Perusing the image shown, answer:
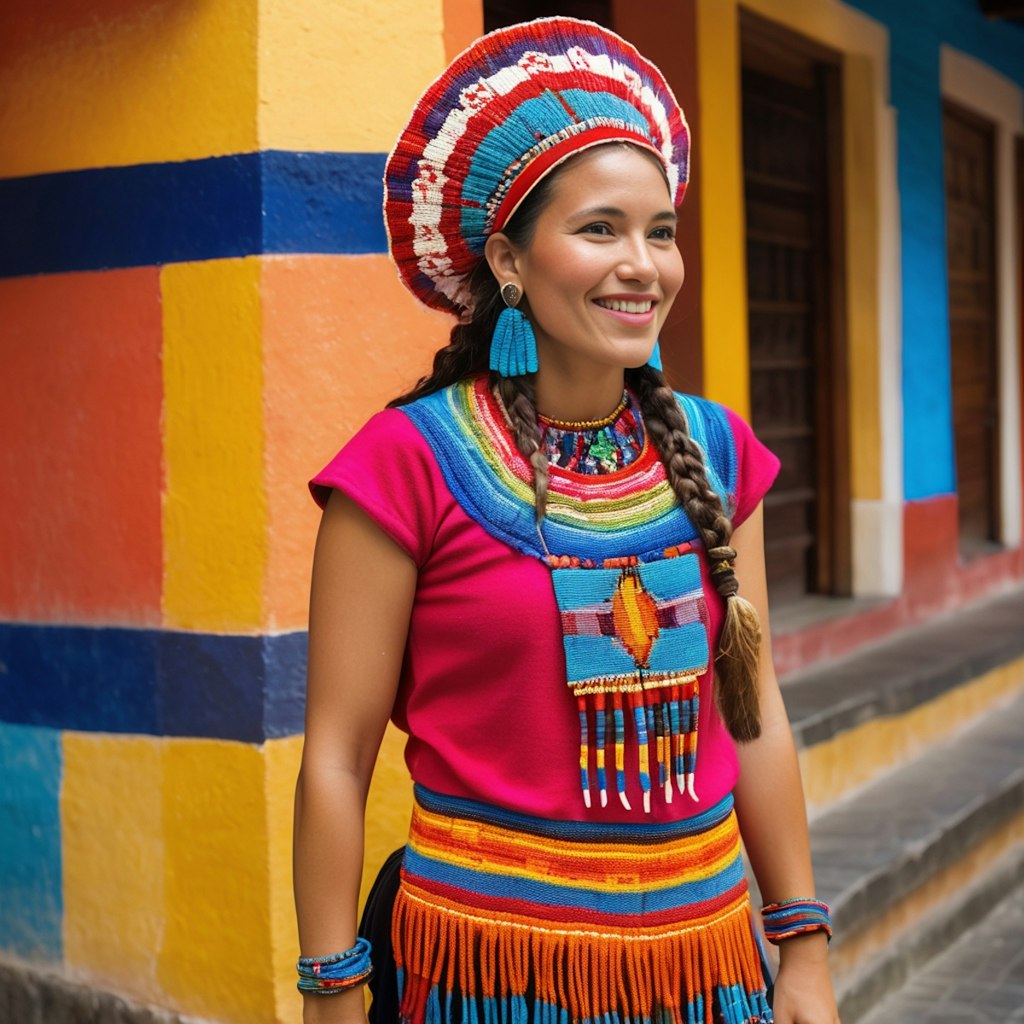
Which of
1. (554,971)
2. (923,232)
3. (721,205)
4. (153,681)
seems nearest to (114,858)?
(153,681)

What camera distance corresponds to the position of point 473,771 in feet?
6.09

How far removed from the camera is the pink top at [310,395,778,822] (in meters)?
1.84

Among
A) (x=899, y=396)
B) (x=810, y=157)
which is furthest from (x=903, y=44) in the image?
(x=899, y=396)

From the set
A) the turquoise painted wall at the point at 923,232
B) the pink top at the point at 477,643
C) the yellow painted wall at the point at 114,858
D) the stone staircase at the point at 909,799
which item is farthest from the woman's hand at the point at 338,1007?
the turquoise painted wall at the point at 923,232

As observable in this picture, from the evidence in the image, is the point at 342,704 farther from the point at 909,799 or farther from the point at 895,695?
the point at 895,695

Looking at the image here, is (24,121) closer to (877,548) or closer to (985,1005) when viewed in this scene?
(985,1005)

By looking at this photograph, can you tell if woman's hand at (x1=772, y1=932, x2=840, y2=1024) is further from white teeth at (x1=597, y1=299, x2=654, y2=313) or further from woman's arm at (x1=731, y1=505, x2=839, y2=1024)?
white teeth at (x1=597, y1=299, x2=654, y2=313)

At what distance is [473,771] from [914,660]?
172 inches

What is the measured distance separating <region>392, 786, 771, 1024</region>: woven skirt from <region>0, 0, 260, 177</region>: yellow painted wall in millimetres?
1652

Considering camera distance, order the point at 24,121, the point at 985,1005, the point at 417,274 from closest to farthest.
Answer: the point at 417,274 < the point at 24,121 < the point at 985,1005

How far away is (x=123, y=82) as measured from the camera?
3.22m

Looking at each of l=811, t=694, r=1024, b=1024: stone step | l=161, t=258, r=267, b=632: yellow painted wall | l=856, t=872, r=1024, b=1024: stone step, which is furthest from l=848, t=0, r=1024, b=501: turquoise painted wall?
l=161, t=258, r=267, b=632: yellow painted wall

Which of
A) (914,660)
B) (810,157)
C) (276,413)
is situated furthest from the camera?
(810,157)

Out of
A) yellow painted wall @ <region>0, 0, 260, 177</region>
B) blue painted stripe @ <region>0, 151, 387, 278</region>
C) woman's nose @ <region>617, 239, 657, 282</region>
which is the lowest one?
woman's nose @ <region>617, 239, 657, 282</region>
